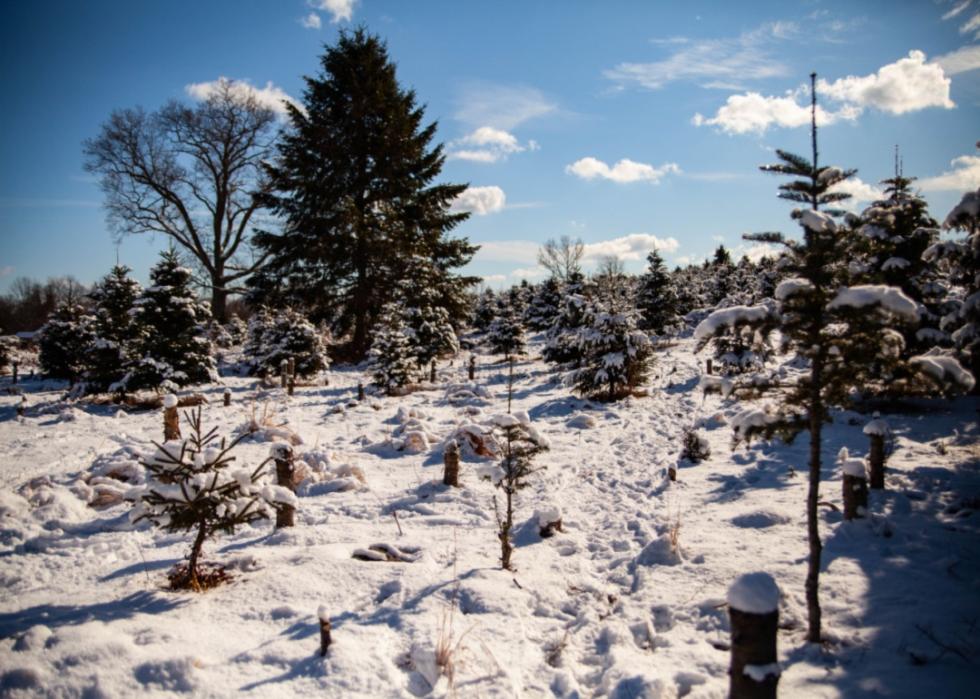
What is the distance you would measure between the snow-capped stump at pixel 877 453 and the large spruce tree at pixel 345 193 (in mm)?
20311

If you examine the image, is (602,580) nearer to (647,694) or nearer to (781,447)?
(647,694)

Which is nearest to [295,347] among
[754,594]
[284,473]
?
[284,473]

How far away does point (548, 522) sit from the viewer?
6230 mm

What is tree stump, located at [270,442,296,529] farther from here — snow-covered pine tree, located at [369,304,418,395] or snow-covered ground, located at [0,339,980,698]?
snow-covered pine tree, located at [369,304,418,395]

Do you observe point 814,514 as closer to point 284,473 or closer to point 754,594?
point 754,594

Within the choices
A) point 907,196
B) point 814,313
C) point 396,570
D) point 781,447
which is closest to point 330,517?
point 396,570

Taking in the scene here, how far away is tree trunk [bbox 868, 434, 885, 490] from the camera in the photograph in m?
6.24

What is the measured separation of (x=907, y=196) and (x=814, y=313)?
12.1m

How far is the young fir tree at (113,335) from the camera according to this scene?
1376 cm

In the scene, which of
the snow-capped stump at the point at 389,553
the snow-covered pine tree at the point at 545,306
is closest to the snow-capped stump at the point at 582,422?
the snow-capped stump at the point at 389,553

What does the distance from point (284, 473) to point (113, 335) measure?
11789mm

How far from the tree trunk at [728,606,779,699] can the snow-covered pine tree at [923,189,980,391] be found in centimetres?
670

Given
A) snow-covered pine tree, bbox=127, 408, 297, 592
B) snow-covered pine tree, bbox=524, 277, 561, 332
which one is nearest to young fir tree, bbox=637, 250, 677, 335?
snow-covered pine tree, bbox=524, 277, 561, 332

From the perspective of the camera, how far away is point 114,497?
6898 mm
